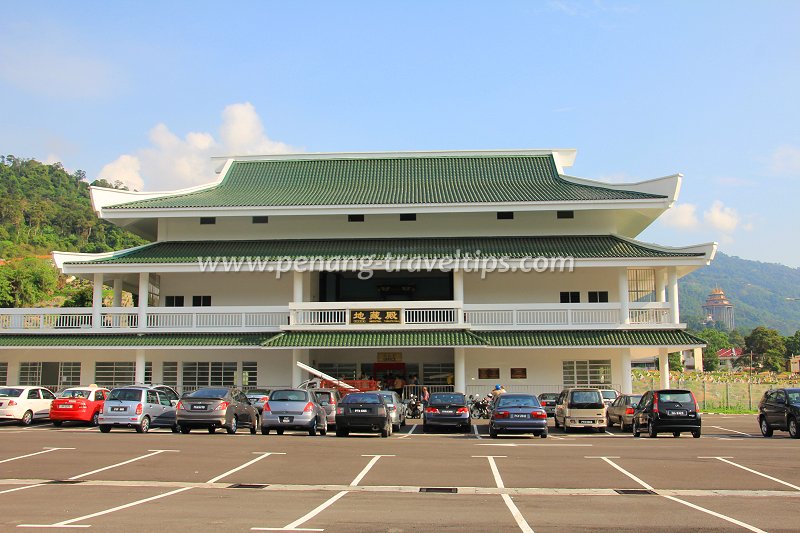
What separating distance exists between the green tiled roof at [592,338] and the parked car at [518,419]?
432 inches

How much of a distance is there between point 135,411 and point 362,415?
7.44 meters

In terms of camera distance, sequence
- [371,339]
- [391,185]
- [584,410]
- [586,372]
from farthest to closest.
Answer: [391,185] < [586,372] < [371,339] < [584,410]

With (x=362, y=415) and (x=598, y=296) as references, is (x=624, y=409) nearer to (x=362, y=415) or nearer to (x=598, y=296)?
(x=362, y=415)

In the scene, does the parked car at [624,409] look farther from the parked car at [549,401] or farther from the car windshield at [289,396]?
the car windshield at [289,396]

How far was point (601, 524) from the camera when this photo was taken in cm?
1152

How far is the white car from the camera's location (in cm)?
2914

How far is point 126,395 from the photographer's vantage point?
26.1m

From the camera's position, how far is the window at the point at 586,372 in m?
39.2

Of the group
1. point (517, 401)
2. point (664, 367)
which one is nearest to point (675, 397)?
point (517, 401)

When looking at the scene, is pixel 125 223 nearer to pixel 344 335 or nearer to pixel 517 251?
pixel 344 335

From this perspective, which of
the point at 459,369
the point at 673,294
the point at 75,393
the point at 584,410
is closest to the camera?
the point at 584,410

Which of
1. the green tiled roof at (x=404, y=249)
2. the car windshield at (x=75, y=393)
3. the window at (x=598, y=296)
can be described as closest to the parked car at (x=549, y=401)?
the window at (x=598, y=296)

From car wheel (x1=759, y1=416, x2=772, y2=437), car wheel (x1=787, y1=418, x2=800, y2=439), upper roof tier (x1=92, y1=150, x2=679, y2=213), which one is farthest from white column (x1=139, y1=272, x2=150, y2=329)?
car wheel (x1=787, y1=418, x2=800, y2=439)

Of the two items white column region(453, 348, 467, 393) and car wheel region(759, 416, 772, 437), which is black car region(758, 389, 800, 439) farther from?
white column region(453, 348, 467, 393)
